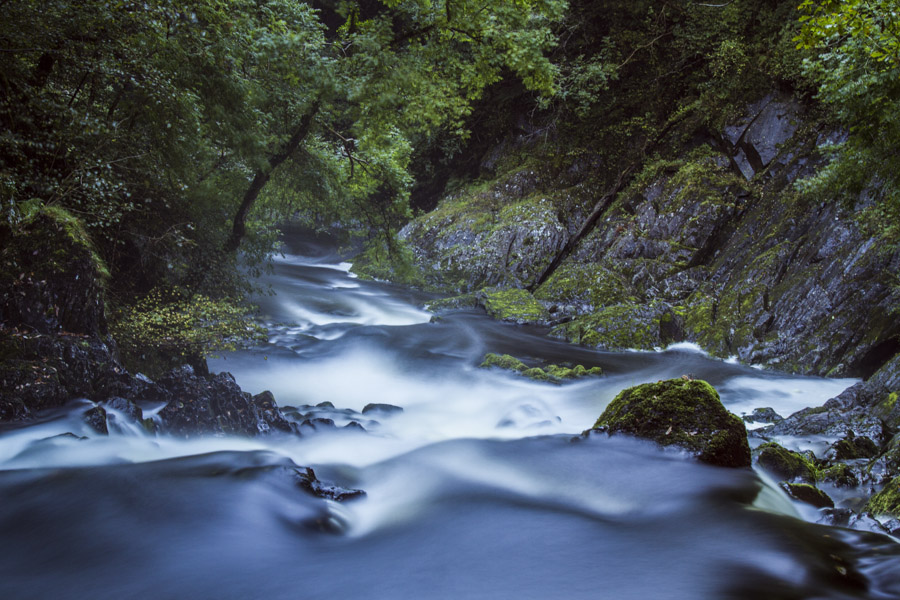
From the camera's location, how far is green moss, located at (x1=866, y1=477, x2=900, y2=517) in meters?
4.14

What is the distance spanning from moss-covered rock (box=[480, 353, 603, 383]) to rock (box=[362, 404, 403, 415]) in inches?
112

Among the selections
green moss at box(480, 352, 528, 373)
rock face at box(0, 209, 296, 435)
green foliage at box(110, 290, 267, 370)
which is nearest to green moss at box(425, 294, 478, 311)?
green moss at box(480, 352, 528, 373)

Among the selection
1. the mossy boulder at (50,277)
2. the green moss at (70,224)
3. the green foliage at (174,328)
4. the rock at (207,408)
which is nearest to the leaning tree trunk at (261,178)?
the green foliage at (174,328)

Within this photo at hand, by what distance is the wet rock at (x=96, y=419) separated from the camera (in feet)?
18.0

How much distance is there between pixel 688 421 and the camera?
5629mm

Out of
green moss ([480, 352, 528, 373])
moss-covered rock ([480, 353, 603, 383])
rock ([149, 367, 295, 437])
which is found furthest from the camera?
green moss ([480, 352, 528, 373])

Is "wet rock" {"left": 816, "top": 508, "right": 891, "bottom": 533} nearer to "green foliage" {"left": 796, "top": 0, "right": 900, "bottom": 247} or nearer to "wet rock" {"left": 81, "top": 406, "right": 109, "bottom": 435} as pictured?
"green foliage" {"left": 796, "top": 0, "right": 900, "bottom": 247}

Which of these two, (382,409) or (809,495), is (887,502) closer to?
(809,495)

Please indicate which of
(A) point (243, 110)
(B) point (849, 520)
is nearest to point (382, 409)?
(A) point (243, 110)

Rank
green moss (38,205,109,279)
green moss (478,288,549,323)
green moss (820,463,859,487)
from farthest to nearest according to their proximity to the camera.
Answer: green moss (478,288,549,323) < green moss (38,205,109,279) < green moss (820,463,859,487)

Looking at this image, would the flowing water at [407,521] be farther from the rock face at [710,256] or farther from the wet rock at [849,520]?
the rock face at [710,256]

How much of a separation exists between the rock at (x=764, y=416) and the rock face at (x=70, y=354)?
22.2 feet

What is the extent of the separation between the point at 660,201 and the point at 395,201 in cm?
812

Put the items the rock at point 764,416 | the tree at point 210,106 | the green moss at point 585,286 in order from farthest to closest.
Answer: the green moss at point 585,286, the rock at point 764,416, the tree at point 210,106
